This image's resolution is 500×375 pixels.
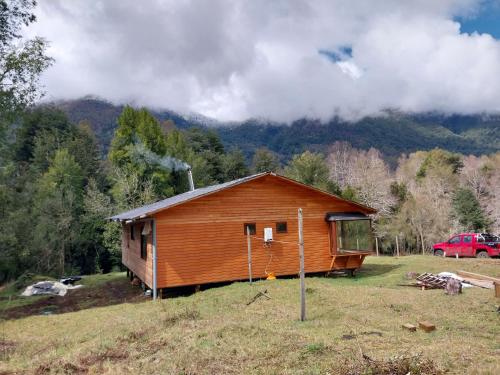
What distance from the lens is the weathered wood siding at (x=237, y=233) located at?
13570 millimetres

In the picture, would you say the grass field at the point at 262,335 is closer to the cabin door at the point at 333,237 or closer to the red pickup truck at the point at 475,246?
the cabin door at the point at 333,237

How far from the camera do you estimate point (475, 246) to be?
20.9 m

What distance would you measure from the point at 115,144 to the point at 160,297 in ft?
80.2

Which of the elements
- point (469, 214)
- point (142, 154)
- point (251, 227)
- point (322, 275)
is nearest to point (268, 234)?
point (251, 227)

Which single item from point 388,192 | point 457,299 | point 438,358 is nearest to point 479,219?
point 388,192

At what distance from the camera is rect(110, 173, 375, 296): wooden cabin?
1350cm

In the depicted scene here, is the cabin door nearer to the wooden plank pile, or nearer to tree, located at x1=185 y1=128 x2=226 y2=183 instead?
the wooden plank pile

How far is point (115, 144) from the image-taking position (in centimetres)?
3475

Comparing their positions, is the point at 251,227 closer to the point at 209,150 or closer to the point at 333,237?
the point at 333,237

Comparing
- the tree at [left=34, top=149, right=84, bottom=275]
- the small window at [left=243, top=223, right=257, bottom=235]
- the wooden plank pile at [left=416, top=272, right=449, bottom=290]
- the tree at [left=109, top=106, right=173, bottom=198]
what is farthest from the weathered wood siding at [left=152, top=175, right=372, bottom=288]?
the tree at [left=109, top=106, right=173, bottom=198]

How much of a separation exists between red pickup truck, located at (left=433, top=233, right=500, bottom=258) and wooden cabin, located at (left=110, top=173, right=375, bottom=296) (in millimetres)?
7942

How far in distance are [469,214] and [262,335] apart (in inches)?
1352

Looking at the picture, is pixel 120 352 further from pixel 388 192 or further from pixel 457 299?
pixel 388 192

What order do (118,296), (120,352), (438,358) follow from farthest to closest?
(118,296) → (120,352) → (438,358)
